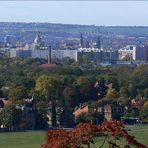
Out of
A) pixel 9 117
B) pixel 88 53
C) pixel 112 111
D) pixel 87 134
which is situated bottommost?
pixel 88 53

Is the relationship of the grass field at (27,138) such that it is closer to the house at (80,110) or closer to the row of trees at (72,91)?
the row of trees at (72,91)

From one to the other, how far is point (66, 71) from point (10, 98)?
46.9ft

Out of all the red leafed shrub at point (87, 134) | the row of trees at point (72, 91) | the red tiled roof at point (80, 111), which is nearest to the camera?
the red leafed shrub at point (87, 134)

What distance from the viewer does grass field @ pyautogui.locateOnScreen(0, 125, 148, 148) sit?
79.0 feet

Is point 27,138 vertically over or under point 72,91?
over

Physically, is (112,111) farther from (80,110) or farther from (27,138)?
(27,138)

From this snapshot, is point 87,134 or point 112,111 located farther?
point 112,111

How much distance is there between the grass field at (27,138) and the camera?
79.0 ft

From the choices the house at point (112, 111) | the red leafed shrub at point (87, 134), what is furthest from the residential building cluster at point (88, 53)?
the red leafed shrub at point (87, 134)

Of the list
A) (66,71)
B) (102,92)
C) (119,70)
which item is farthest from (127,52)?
(102,92)

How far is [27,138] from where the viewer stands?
26125 mm

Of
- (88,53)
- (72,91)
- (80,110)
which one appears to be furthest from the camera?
(88,53)

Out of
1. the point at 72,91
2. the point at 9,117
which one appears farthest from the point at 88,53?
the point at 9,117

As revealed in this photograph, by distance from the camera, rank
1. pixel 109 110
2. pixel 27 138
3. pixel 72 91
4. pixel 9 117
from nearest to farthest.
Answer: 1. pixel 27 138
2. pixel 9 117
3. pixel 109 110
4. pixel 72 91
